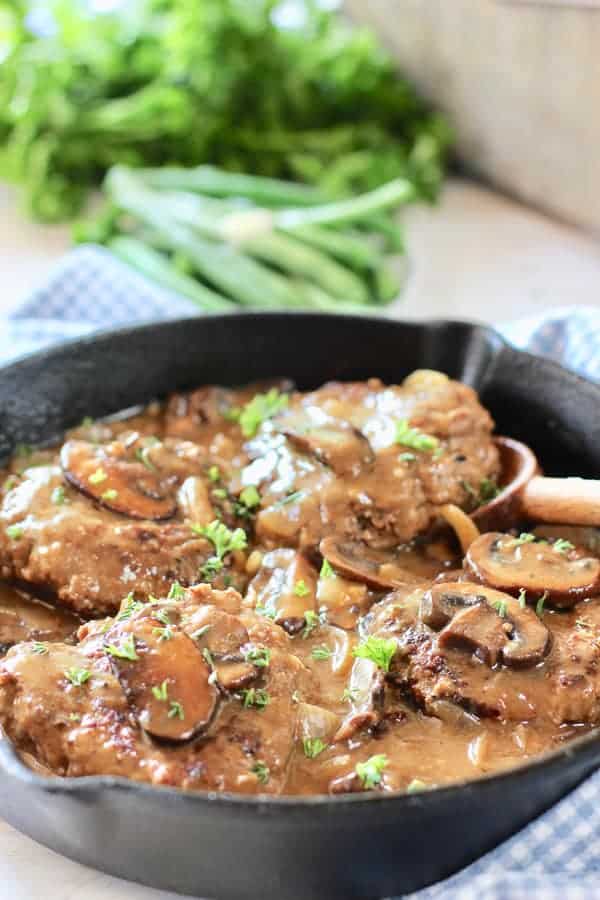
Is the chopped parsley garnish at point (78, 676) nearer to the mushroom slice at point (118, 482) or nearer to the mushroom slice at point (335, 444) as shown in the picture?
the mushroom slice at point (118, 482)

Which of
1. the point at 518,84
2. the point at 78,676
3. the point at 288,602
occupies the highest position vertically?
the point at 518,84

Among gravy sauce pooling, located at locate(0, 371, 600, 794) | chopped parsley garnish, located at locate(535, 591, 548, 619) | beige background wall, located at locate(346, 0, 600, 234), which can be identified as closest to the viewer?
gravy sauce pooling, located at locate(0, 371, 600, 794)

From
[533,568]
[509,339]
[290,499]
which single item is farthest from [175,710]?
[509,339]

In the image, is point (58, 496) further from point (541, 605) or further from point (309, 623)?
point (541, 605)

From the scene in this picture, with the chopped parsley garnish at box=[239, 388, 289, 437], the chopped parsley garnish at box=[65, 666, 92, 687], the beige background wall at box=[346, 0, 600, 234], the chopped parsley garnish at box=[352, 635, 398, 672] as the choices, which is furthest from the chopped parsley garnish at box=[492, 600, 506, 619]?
the beige background wall at box=[346, 0, 600, 234]

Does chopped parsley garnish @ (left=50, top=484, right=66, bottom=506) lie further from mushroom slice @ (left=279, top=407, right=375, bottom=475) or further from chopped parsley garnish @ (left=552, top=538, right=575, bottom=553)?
chopped parsley garnish @ (left=552, top=538, right=575, bottom=553)

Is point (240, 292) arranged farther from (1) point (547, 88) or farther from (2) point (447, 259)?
(1) point (547, 88)
